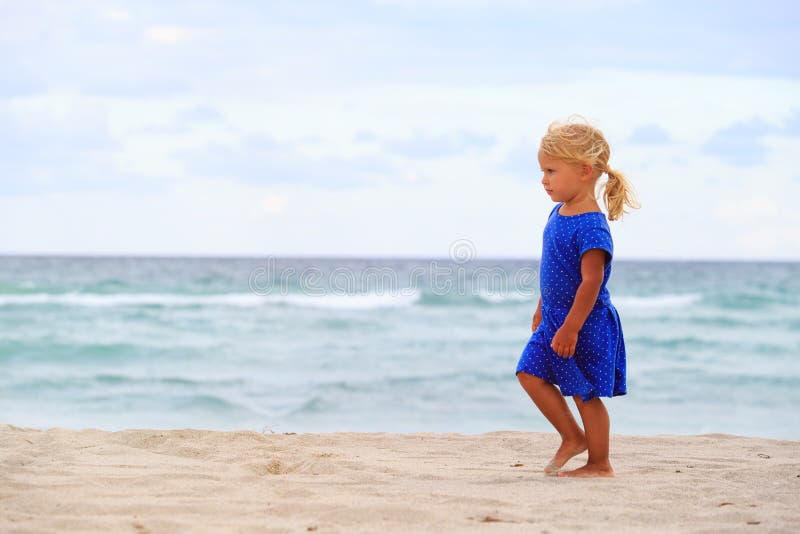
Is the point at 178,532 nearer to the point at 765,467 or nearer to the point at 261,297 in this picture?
the point at 765,467

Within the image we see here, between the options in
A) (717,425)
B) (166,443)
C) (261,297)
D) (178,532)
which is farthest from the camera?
(261,297)

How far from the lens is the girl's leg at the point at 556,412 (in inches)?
136

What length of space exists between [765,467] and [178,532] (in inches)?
103

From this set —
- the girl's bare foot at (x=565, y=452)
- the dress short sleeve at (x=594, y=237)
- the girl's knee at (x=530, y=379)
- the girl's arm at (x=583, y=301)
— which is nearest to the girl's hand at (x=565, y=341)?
the girl's arm at (x=583, y=301)

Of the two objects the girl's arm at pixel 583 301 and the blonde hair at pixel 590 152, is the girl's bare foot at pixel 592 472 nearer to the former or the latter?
the girl's arm at pixel 583 301

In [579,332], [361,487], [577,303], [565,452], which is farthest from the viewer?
[565,452]

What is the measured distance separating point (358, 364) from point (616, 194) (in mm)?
7943

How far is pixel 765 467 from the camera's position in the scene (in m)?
3.78

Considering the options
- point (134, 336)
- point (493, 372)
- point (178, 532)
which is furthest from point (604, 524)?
point (134, 336)

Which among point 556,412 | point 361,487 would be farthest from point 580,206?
point 361,487

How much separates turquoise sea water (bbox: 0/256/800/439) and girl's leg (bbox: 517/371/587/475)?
346 centimetres

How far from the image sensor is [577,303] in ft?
10.8

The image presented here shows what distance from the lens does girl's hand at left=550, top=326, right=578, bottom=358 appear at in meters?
3.30

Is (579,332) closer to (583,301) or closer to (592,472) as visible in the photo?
(583,301)
